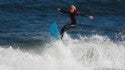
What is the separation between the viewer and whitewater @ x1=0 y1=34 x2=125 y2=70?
67.0ft

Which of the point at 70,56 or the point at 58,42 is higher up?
the point at 58,42

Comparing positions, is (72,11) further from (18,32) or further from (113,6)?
(113,6)

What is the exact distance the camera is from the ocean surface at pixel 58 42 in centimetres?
2102

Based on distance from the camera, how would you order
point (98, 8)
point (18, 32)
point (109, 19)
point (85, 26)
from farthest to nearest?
point (98, 8) < point (109, 19) < point (85, 26) < point (18, 32)

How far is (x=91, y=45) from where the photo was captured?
22656 mm

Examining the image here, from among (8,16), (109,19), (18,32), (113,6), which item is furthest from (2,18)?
(113,6)

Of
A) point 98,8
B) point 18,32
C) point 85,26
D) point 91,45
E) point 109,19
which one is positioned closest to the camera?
point 91,45

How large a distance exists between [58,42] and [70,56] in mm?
964

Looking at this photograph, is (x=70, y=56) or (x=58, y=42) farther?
(x=70, y=56)

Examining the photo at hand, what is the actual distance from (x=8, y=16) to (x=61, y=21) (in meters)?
3.30

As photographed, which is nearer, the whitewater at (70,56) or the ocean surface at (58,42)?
the whitewater at (70,56)

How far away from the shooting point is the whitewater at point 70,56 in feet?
67.0

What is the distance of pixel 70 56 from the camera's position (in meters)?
21.7

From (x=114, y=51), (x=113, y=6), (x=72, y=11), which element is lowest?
(x=113, y=6)
